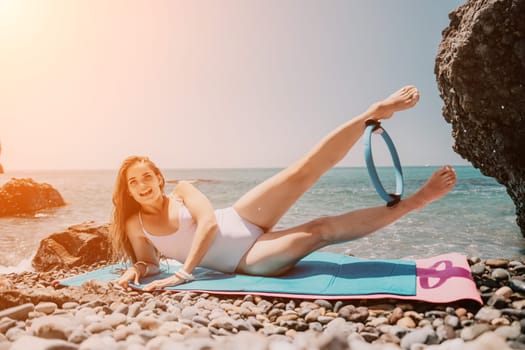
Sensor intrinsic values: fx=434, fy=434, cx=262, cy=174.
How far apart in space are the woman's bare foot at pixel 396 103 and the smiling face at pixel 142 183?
85.3 inches

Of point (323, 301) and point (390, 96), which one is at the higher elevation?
point (390, 96)

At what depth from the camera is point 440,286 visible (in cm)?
331

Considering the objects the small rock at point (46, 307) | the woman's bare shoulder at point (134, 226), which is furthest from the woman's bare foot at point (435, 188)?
the small rock at point (46, 307)

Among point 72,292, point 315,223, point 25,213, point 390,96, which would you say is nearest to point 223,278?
point 315,223

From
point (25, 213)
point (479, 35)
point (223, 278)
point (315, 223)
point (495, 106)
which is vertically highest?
point (479, 35)

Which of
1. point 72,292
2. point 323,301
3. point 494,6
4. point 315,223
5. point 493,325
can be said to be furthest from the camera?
point 494,6

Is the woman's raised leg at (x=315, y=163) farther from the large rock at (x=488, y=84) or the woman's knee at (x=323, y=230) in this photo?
the large rock at (x=488, y=84)

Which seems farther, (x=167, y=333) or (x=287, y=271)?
(x=287, y=271)

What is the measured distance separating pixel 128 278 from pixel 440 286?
271 cm

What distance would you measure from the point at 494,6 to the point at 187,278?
4452 millimetres

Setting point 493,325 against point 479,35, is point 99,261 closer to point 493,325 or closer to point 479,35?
point 493,325

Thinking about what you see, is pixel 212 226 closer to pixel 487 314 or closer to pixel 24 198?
pixel 487 314

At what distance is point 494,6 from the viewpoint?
4887 mm

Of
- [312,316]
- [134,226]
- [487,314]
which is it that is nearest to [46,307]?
[134,226]
